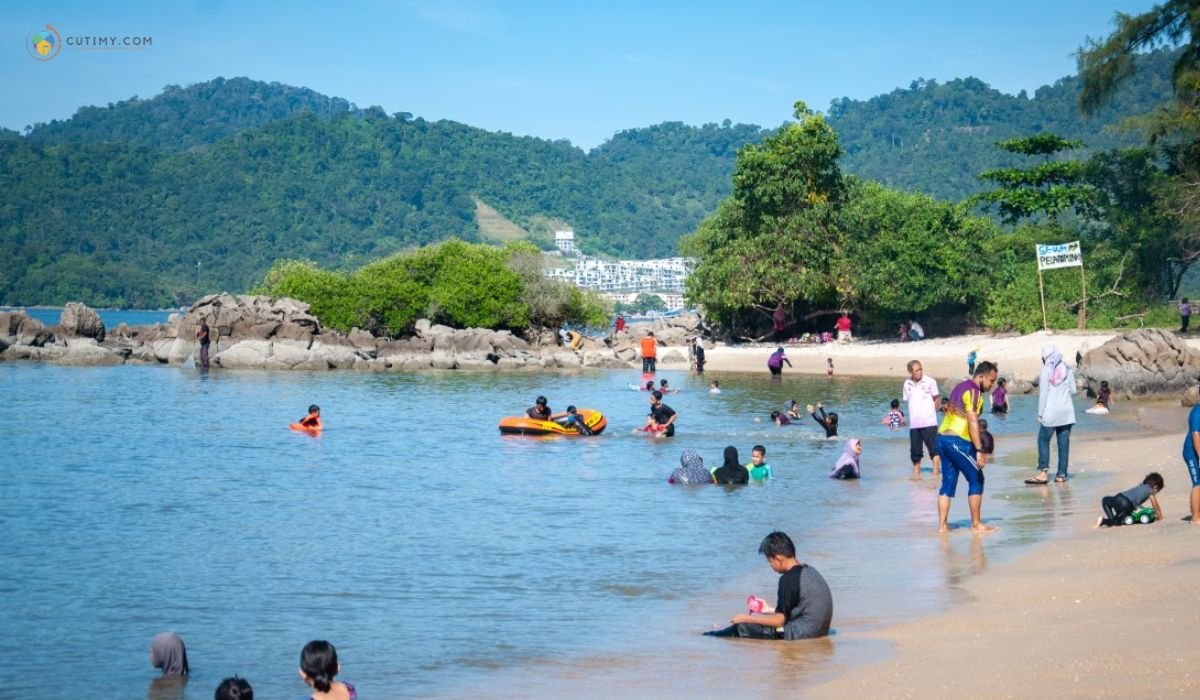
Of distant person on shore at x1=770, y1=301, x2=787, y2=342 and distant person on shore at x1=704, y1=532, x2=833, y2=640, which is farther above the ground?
distant person on shore at x1=770, y1=301, x2=787, y2=342

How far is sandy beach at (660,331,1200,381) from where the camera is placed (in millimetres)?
38750

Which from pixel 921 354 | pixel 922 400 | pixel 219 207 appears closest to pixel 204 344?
pixel 921 354

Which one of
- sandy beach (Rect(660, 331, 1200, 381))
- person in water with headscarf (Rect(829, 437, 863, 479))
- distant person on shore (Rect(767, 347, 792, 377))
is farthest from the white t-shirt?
distant person on shore (Rect(767, 347, 792, 377))

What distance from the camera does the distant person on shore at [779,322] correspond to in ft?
166

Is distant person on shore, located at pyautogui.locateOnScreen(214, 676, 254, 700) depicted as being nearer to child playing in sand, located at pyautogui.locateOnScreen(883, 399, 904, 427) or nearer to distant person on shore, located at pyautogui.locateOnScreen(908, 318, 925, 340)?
child playing in sand, located at pyautogui.locateOnScreen(883, 399, 904, 427)

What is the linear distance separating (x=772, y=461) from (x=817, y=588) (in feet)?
41.6

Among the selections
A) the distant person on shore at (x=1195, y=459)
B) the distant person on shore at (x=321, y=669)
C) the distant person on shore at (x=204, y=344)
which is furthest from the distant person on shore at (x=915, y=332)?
the distant person on shore at (x=321, y=669)

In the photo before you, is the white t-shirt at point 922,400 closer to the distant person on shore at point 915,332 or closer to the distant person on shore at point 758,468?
the distant person on shore at point 758,468

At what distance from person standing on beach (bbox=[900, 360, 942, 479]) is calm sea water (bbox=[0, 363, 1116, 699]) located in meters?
0.50

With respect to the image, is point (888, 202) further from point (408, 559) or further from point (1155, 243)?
point (408, 559)

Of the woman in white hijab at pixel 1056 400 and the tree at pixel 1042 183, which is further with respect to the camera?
the tree at pixel 1042 183

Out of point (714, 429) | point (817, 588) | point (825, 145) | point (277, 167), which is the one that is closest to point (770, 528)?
point (817, 588)

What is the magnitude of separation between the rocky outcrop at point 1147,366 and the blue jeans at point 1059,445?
50.9 feet

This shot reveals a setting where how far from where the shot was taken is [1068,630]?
30.9 feet
